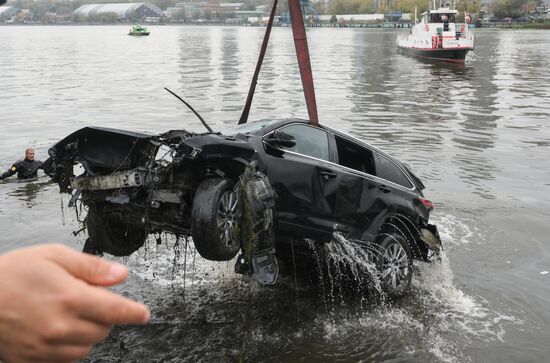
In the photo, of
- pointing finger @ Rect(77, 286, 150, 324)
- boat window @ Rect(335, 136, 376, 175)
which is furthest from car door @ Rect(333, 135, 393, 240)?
pointing finger @ Rect(77, 286, 150, 324)

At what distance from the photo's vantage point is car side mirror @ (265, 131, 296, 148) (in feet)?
21.3

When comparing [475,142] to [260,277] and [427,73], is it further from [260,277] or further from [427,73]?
[427,73]

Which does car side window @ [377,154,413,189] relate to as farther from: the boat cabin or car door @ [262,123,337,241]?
the boat cabin

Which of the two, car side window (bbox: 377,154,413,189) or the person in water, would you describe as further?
the person in water

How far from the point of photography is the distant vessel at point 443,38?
50.1m

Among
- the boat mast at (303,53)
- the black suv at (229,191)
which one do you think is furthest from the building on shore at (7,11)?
the boat mast at (303,53)

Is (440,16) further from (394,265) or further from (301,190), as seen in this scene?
(301,190)

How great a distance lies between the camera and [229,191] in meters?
5.83

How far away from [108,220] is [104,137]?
995 millimetres

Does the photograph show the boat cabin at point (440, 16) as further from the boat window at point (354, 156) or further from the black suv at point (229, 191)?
the black suv at point (229, 191)

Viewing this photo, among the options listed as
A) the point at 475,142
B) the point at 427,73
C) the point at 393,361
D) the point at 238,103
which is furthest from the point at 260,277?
the point at 427,73

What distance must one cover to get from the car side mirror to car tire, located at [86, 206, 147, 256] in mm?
1607

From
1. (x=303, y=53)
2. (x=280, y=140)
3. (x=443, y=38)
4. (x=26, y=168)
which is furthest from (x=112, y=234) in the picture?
(x=443, y=38)

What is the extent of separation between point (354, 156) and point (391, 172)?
0.56 metres
